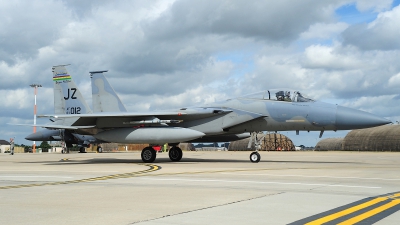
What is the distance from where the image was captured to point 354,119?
18641 millimetres

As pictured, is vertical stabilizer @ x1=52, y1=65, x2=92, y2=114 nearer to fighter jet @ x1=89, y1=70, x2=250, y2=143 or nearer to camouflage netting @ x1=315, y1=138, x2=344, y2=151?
fighter jet @ x1=89, y1=70, x2=250, y2=143

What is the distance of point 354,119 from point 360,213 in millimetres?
13218

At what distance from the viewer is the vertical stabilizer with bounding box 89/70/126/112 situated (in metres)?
24.4

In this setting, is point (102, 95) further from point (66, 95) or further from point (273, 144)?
point (273, 144)

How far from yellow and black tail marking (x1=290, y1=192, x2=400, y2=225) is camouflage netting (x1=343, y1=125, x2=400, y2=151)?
5197cm

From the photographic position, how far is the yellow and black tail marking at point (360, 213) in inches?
221

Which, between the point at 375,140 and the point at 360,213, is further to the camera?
the point at 375,140

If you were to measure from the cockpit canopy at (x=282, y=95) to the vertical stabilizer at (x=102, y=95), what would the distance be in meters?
8.18

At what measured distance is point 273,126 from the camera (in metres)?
20.2

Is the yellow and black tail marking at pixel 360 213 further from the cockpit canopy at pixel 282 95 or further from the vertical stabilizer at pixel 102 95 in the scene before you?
the vertical stabilizer at pixel 102 95

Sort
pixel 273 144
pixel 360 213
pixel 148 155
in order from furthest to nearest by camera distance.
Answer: pixel 273 144 → pixel 148 155 → pixel 360 213

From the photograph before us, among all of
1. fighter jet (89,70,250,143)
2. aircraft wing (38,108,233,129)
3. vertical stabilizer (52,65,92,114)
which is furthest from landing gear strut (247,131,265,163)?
vertical stabilizer (52,65,92,114)

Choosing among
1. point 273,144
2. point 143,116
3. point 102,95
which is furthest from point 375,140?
point 143,116

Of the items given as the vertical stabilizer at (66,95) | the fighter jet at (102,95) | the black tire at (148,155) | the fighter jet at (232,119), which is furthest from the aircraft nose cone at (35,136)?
the black tire at (148,155)
